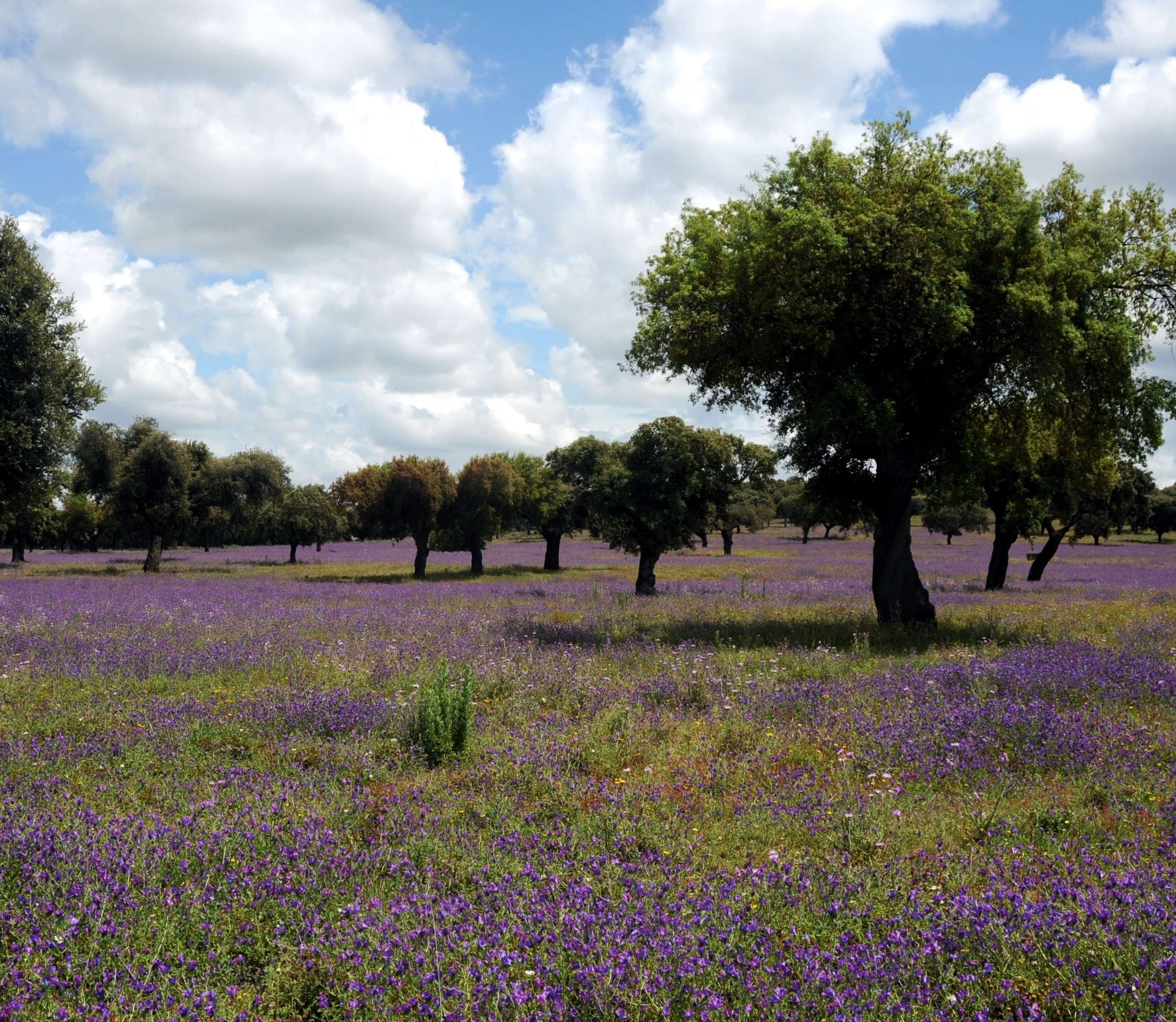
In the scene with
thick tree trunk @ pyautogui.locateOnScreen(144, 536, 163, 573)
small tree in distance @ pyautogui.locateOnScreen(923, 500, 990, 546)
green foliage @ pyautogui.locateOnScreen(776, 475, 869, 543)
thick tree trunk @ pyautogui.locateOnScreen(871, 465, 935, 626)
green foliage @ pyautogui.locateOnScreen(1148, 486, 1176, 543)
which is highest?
green foliage @ pyautogui.locateOnScreen(1148, 486, 1176, 543)

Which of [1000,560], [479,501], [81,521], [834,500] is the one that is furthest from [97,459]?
[81,521]

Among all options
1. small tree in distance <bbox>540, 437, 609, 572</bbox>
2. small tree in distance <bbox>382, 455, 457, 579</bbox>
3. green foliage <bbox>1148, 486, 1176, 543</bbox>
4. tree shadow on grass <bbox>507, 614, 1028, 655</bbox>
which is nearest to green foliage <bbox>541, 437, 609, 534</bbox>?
small tree in distance <bbox>540, 437, 609, 572</bbox>

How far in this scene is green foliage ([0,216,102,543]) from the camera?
2134cm

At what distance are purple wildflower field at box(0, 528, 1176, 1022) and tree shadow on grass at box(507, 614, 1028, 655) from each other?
79 centimetres

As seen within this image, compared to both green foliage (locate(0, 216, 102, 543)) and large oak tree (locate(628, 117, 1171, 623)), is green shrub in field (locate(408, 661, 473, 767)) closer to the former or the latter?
large oak tree (locate(628, 117, 1171, 623))

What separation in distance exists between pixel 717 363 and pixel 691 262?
7.23 feet

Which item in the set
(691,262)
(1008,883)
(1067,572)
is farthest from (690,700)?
(1067,572)

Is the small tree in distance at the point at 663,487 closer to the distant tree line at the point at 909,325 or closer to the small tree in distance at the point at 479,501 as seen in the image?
the distant tree line at the point at 909,325

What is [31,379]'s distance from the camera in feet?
72.1

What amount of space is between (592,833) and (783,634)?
33.2ft

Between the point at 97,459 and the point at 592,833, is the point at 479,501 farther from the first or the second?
the point at 592,833

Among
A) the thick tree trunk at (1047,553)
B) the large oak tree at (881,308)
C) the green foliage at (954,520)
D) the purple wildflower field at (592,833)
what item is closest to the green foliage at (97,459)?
the purple wildflower field at (592,833)

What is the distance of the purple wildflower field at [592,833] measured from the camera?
11.2ft

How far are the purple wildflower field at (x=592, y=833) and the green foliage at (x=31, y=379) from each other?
13.0 m
